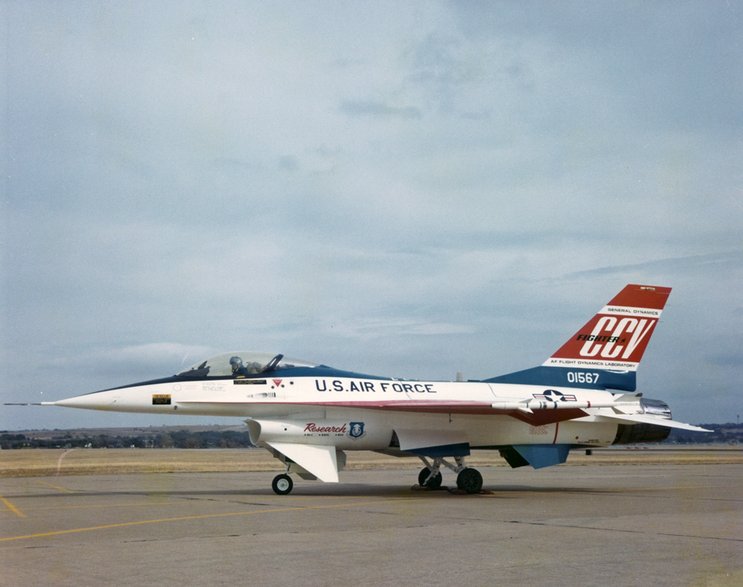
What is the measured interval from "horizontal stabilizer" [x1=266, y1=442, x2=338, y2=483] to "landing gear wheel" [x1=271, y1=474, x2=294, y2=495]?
0.46 meters

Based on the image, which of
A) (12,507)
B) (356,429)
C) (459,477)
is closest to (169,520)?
(12,507)

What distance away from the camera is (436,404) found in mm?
17938

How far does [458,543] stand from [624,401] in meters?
10.5

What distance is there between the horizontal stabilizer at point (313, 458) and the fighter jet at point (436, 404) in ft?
0.07

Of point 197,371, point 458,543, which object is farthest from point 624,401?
point 458,543

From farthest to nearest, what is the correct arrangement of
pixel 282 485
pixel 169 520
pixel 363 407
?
1. pixel 363 407
2. pixel 282 485
3. pixel 169 520

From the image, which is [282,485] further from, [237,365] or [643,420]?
[643,420]

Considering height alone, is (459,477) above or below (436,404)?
below

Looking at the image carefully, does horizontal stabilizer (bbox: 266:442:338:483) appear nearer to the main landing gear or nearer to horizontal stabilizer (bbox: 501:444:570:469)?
the main landing gear

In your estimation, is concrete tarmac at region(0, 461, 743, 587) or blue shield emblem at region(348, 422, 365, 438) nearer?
concrete tarmac at region(0, 461, 743, 587)

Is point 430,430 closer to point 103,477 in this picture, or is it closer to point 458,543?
point 458,543

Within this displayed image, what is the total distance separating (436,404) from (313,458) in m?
2.78

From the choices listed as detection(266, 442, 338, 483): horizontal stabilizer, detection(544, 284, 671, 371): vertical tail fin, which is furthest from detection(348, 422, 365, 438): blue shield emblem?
detection(544, 284, 671, 371): vertical tail fin

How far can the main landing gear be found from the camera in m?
18.3
